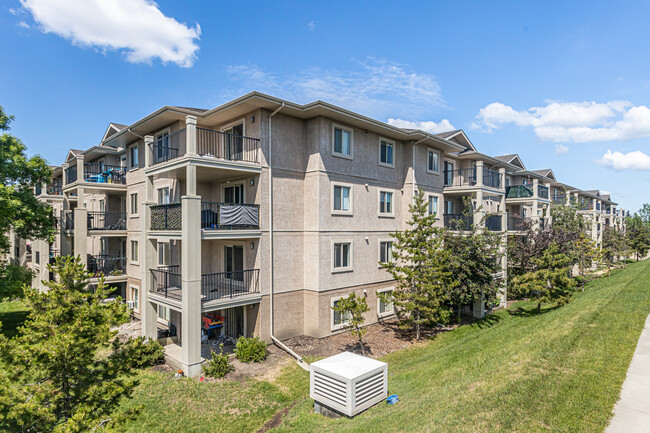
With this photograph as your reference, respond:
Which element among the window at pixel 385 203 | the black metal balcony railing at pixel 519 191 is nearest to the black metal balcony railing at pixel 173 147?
the window at pixel 385 203

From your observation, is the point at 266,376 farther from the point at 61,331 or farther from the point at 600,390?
the point at 600,390

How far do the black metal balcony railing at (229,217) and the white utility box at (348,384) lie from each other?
7001 mm

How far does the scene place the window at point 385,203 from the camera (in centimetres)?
1978

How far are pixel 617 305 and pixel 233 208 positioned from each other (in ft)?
51.7

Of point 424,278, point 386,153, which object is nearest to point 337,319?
point 424,278

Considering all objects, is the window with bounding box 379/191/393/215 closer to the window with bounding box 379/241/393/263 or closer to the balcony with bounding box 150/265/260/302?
the window with bounding box 379/241/393/263

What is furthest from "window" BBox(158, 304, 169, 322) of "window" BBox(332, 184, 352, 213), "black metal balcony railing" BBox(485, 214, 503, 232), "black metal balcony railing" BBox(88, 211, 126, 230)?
"black metal balcony railing" BBox(485, 214, 503, 232)

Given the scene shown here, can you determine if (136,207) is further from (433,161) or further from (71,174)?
(433,161)

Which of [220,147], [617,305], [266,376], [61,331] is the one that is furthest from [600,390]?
[220,147]

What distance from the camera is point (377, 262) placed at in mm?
19359

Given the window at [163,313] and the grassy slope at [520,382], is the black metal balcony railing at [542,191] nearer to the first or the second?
the grassy slope at [520,382]

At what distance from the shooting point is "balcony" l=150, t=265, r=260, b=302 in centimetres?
1466

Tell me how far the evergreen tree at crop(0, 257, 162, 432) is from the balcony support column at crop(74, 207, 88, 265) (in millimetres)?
14420

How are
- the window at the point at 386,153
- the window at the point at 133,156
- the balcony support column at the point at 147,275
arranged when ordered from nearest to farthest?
the balcony support column at the point at 147,275, the window at the point at 386,153, the window at the point at 133,156
